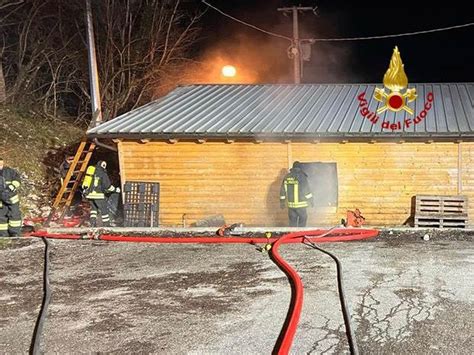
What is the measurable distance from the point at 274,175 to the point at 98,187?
4.06 meters

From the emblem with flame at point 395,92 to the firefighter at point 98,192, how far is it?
6.88 metres

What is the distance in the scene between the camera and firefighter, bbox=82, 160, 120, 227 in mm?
11180

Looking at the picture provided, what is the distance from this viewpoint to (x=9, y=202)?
9.96 metres

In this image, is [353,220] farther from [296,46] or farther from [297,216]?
[296,46]

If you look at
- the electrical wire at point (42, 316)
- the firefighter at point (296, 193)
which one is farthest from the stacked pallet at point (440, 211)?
the electrical wire at point (42, 316)

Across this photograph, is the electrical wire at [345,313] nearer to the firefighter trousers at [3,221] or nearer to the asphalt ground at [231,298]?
the asphalt ground at [231,298]

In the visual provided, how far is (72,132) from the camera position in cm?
1770

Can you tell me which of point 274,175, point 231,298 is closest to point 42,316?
point 231,298

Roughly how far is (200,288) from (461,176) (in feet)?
23.8

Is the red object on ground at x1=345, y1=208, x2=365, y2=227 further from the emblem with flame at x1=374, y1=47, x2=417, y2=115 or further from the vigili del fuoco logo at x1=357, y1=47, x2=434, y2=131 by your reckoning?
the emblem with flame at x1=374, y1=47, x2=417, y2=115

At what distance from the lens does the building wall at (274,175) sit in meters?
11.3

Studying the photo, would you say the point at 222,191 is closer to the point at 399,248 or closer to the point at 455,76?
the point at 399,248

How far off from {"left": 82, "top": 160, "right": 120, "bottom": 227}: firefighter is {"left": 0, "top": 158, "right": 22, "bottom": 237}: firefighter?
59.7 inches

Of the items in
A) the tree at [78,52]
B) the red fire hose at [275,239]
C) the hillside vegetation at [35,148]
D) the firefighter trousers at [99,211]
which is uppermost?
the tree at [78,52]
